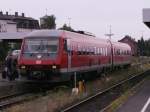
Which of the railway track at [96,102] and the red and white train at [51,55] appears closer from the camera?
the railway track at [96,102]

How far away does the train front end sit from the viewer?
944 inches

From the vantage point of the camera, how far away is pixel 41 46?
24.9m

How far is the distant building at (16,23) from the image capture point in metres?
116

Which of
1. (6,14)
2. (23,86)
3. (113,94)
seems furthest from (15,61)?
(6,14)

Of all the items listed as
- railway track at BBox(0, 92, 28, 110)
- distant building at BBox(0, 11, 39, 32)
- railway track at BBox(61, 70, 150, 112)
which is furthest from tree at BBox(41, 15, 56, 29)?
railway track at BBox(0, 92, 28, 110)

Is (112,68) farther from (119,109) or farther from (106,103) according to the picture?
(119,109)

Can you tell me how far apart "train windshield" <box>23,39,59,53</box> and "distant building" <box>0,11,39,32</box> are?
89667 mm

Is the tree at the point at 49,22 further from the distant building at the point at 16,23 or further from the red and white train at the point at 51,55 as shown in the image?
the red and white train at the point at 51,55

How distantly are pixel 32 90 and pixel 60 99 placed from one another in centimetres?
546

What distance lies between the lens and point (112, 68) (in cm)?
4159

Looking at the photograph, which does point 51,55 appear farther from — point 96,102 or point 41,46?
point 96,102

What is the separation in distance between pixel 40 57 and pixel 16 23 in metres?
95.2

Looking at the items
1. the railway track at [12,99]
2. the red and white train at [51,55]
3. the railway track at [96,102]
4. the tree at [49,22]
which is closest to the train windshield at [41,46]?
the red and white train at [51,55]

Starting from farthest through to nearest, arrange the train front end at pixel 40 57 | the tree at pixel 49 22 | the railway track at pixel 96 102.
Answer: the tree at pixel 49 22
the train front end at pixel 40 57
the railway track at pixel 96 102
